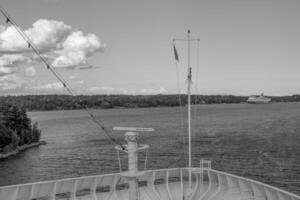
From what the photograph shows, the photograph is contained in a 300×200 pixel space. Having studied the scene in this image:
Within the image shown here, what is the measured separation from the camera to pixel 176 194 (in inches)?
747

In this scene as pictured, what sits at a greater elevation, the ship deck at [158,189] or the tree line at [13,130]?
the ship deck at [158,189]

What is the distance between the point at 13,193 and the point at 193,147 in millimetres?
63354

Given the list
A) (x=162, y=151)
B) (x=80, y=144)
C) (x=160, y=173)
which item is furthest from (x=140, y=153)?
(x=160, y=173)

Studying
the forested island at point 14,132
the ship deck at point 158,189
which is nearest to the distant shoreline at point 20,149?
the forested island at point 14,132

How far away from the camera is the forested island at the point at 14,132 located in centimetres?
8020

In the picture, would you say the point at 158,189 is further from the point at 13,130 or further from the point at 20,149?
the point at 13,130

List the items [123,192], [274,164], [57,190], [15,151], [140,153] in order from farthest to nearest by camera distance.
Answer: [15,151]
[140,153]
[274,164]
[123,192]
[57,190]

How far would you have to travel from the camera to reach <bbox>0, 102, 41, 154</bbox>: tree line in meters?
80.6

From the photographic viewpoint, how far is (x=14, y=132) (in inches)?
3351

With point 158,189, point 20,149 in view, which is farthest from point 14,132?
point 158,189

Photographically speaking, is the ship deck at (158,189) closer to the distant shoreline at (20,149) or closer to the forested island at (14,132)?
the distant shoreline at (20,149)

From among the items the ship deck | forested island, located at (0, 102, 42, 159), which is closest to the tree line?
forested island, located at (0, 102, 42, 159)

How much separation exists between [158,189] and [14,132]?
7360 centimetres

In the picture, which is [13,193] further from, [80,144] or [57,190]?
[80,144]
